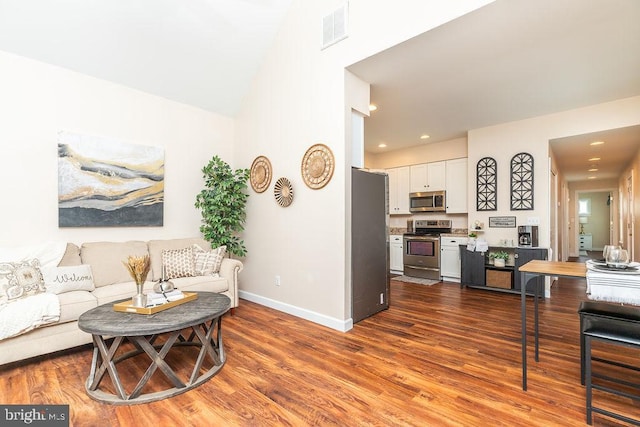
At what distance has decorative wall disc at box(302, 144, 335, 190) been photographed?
3248 mm

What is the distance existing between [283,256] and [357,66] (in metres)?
2.36

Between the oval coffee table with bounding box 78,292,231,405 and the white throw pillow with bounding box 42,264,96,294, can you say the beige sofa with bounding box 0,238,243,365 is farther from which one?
the oval coffee table with bounding box 78,292,231,405

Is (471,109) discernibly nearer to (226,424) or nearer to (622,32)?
(622,32)

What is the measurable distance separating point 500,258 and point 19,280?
19.2 feet

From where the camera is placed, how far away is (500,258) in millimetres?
4730

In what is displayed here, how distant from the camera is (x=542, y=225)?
4.50m

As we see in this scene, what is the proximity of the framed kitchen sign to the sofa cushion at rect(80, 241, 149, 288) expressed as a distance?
5.24 m

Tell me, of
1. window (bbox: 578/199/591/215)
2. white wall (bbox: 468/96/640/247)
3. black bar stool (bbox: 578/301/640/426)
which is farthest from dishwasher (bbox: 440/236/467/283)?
window (bbox: 578/199/591/215)

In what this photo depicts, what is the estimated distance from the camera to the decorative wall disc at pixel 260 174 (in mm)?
4008

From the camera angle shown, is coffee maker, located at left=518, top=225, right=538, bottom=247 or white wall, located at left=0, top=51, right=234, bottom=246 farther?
coffee maker, located at left=518, top=225, right=538, bottom=247

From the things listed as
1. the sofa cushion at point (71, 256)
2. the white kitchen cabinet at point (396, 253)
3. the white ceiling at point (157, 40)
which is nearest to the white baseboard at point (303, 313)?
the sofa cushion at point (71, 256)

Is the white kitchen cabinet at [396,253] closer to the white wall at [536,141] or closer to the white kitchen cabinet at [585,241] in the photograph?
the white wall at [536,141]

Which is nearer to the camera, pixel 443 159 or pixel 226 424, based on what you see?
pixel 226 424

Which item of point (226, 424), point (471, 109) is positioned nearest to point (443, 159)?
point (471, 109)
